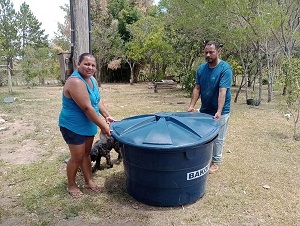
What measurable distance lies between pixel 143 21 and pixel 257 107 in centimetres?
1143

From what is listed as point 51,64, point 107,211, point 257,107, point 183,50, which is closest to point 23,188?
point 107,211

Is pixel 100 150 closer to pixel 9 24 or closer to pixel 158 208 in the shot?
pixel 158 208

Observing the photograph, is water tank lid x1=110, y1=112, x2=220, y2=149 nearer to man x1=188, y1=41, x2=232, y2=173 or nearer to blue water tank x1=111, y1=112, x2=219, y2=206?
blue water tank x1=111, y1=112, x2=219, y2=206

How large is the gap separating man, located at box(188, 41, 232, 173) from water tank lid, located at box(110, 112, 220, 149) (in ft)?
1.54

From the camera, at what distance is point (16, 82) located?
63.0 feet

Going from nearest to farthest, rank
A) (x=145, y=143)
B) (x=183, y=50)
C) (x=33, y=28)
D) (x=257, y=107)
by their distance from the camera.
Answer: (x=145, y=143)
(x=257, y=107)
(x=183, y=50)
(x=33, y=28)

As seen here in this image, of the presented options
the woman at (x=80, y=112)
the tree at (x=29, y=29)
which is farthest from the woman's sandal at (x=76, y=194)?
the tree at (x=29, y=29)

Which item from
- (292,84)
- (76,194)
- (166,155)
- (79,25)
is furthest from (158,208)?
(292,84)

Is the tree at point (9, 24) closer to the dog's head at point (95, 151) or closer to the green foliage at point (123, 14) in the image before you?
the green foliage at point (123, 14)

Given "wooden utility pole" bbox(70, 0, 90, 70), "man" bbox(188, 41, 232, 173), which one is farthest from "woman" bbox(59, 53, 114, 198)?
"man" bbox(188, 41, 232, 173)

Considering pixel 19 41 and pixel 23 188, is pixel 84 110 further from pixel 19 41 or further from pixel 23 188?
pixel 19 41

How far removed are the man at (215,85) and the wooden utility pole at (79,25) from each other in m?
1.68

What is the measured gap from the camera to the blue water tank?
2.52 metres

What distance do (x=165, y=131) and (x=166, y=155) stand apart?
0.74 ft
